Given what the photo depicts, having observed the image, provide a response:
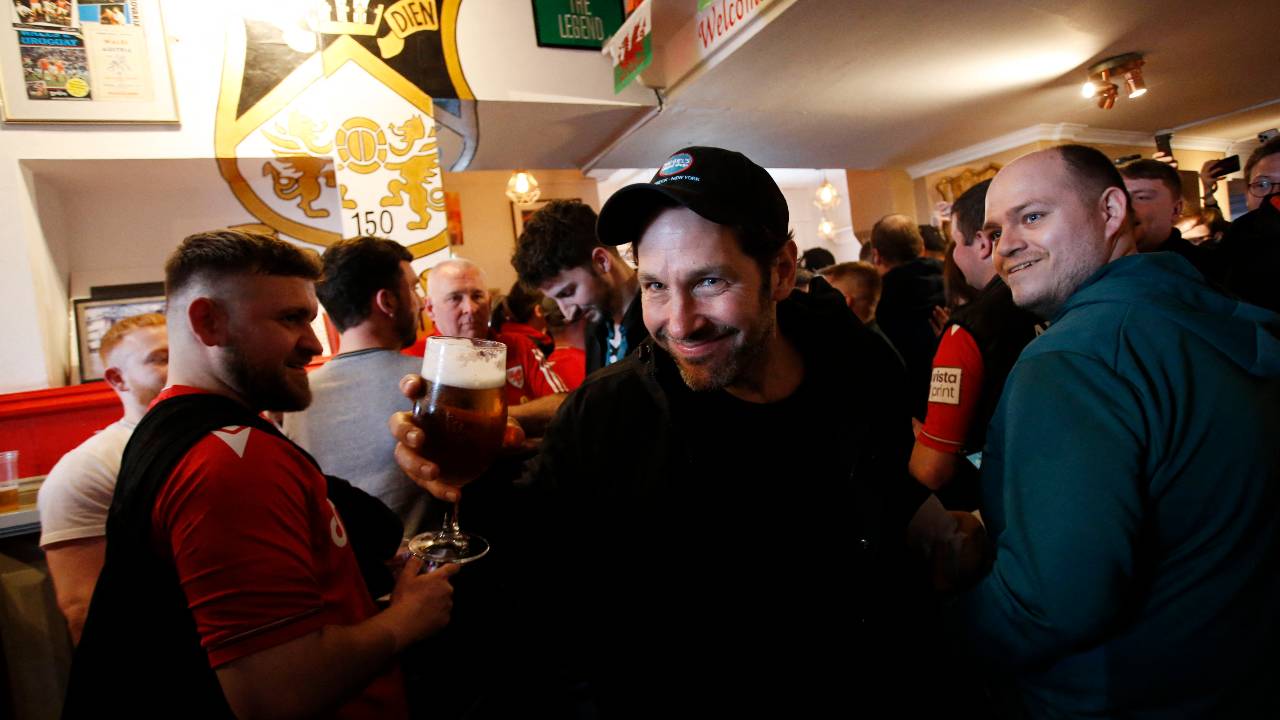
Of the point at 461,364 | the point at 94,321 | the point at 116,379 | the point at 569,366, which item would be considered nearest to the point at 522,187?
the point at 569,366

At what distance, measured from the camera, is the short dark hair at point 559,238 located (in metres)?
2.36

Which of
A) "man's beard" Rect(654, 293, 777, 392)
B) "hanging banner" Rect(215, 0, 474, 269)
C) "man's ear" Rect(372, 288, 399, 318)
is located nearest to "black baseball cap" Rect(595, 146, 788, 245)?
"man's beard" Rect(654, 293, 777, 392)

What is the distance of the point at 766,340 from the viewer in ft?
3.91

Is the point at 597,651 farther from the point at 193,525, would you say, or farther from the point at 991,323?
the point at 991,323

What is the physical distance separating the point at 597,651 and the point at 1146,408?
1040mm

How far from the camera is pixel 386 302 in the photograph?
200 cm

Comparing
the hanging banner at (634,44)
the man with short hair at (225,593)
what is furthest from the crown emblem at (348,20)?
the man with short hair at (225,593)

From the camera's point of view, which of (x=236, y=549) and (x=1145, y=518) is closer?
(x=236, y=549)

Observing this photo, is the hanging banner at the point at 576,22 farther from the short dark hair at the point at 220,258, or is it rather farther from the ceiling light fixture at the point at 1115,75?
the ceiling light fixture at the point at 1115,75

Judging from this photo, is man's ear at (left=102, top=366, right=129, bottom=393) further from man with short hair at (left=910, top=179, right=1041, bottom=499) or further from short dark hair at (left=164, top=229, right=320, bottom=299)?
man with short hair at (left=910, top=179, right=1041, bottom=499)

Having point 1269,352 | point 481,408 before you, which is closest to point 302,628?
point 481,408

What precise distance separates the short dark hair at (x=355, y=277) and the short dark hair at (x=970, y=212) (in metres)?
1.99

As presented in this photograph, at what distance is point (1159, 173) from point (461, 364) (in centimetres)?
291

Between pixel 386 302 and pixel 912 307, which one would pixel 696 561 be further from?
pixel 912 307
